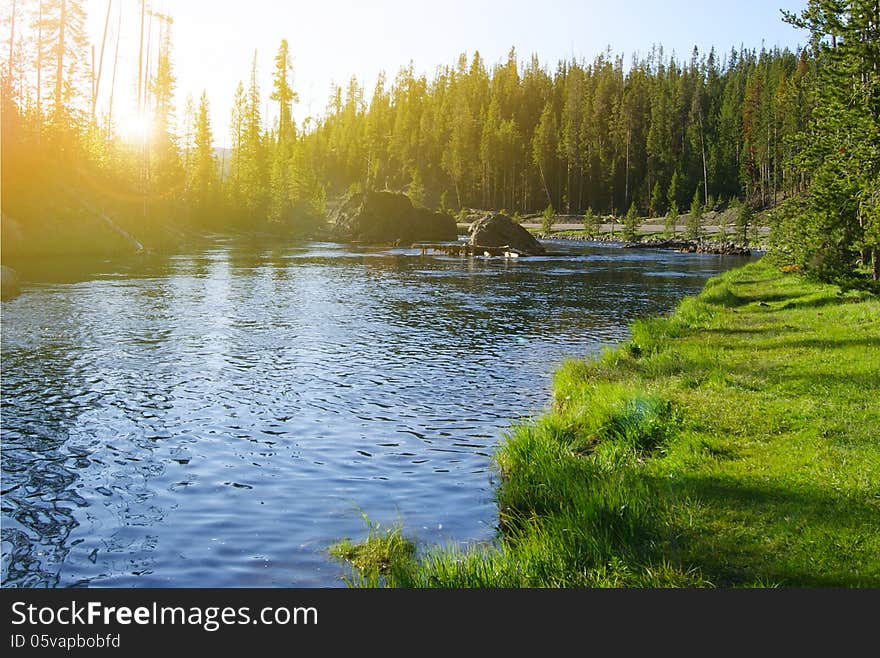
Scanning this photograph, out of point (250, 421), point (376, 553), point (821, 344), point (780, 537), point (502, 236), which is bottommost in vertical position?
point (376, 553)

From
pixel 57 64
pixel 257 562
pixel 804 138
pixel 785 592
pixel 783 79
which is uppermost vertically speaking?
pixel 783 79

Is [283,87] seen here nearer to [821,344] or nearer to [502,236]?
[502,236]

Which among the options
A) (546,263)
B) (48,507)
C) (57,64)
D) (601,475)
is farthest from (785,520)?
(57,64)

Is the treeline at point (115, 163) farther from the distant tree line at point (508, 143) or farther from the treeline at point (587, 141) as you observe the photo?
the treeline at point (587, 141)

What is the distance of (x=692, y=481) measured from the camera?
9.07m

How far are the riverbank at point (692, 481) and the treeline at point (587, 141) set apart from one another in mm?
100057

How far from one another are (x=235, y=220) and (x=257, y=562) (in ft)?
300

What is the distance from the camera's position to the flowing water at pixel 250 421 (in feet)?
29.1

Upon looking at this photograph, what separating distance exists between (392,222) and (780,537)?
86082mm

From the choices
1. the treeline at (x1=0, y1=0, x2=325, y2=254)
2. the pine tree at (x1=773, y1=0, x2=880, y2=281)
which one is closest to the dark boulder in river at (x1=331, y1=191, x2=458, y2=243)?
the treeline at (x1=0, y1=0, x2=325, y2=254)

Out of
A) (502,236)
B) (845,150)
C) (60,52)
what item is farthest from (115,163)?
(845,150)

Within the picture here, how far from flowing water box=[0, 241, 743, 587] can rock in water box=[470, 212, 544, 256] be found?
39339 mm

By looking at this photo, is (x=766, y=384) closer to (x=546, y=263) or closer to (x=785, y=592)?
(x=785, y=592)

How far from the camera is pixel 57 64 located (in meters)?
63.0
